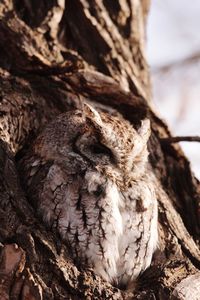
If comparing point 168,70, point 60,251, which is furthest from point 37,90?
point 168,70

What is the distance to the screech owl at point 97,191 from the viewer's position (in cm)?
255

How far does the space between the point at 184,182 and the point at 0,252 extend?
1.23m

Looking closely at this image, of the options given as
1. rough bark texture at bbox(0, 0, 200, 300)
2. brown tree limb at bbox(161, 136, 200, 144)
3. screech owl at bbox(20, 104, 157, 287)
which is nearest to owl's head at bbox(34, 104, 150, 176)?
screech owl at bbox(20, 104, 157, 287)

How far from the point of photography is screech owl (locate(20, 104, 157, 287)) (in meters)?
2.55

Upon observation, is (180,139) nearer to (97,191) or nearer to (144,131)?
(144,131)

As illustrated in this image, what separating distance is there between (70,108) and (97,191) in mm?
659

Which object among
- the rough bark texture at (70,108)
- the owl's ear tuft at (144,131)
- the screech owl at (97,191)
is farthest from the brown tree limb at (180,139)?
the screech owl at (97,191)

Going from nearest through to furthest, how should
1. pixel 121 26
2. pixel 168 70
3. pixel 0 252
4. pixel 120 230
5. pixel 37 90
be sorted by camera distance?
pixel 0 252, pixel 120 230, pixel 37 90, pixel 121 26, pixel 168 70

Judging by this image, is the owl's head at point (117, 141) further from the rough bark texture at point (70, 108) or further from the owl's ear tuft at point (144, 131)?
the rough bark texture at point (70, 108)

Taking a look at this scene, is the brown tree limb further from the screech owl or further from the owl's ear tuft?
the screech owl

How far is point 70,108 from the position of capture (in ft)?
10.3

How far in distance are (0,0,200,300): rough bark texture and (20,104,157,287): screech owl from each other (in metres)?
0.08

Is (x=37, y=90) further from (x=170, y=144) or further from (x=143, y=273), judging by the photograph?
(x=143, y=273)

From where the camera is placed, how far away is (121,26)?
3.56 meters
